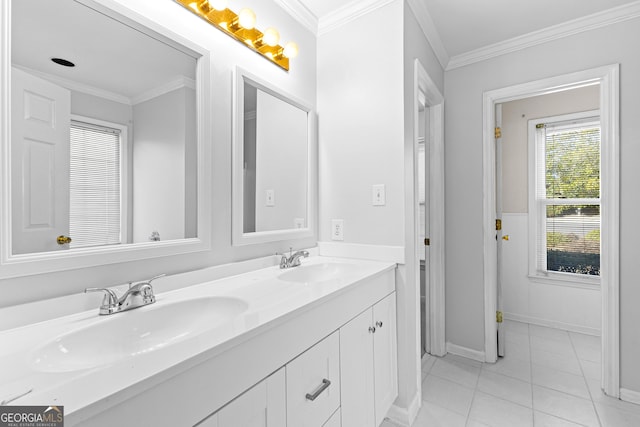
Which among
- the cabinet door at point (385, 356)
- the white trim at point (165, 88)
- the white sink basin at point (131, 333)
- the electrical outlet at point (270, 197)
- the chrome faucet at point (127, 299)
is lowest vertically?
the cabinet door at point (385, 356)

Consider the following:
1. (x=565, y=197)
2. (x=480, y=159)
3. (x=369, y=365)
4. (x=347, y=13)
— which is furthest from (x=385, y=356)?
(x=565, y=197)

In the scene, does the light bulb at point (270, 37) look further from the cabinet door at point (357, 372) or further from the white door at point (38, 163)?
the cabinet door at point (357, 372)

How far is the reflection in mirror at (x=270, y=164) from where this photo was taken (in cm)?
142

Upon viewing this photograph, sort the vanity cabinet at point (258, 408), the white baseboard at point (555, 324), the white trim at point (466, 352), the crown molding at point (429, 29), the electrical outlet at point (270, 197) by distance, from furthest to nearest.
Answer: the white baseboard at point (555, 324)
the white trim at point (466, 352)
the crown molding at point (429, 29)
the electrical outlet at point (270, 197)
the vanity cabinet at point (258, 408)

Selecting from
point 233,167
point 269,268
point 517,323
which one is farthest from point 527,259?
point 233,167

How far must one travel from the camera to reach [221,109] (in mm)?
1337

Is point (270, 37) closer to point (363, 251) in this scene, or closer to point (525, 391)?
point (363, 251)

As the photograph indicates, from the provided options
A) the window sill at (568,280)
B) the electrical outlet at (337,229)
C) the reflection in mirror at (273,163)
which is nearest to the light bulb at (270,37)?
the reflection in mirror at (273,163)

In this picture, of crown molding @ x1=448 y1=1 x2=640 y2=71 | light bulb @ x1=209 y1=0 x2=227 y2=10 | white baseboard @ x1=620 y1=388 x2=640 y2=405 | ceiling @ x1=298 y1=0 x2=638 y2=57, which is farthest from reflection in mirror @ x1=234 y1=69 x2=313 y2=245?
white baseboard @ x1=620 y1=388 x2=640 y2=405

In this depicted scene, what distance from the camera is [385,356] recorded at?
152 cm

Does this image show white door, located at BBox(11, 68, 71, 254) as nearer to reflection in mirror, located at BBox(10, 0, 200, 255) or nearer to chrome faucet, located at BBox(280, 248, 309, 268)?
reflection in mirror, located at BBox(10, 0, 200, 255)

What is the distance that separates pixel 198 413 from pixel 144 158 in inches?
33.4

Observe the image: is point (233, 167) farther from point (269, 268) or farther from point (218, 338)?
point (218, 338)

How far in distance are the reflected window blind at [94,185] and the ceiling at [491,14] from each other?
143 centimetres
